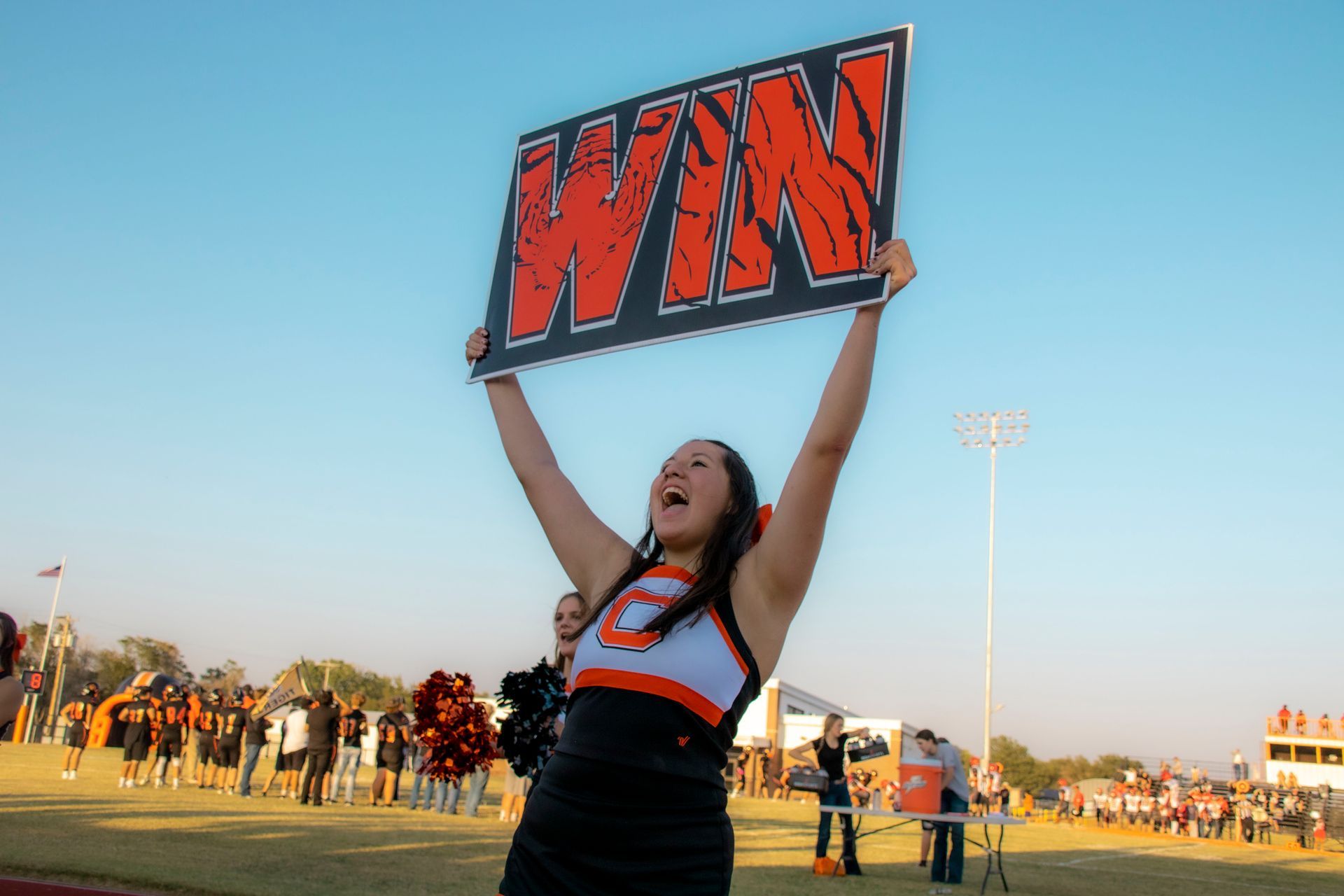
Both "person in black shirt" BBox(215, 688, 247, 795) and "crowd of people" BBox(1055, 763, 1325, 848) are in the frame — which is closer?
"person in black shirt" BBox(215, 688, 247, 795)

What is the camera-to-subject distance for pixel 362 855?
8859 millimetres

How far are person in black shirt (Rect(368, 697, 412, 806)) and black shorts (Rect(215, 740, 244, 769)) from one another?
7.00 feet

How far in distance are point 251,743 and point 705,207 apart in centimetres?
1474

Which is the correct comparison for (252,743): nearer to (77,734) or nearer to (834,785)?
(77,734)

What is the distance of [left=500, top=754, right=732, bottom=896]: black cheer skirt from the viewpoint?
5.79 feet

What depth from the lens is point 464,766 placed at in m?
5.62

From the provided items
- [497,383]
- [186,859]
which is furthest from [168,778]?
[497,383]

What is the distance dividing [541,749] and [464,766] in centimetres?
116

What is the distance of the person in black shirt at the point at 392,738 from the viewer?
15.9 m

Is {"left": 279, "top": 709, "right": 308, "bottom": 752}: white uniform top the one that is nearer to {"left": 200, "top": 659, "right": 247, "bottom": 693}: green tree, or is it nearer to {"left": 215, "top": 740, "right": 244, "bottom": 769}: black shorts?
{"left": 215, "top": 740, "right": 244, "bottom": 769}: black shorts

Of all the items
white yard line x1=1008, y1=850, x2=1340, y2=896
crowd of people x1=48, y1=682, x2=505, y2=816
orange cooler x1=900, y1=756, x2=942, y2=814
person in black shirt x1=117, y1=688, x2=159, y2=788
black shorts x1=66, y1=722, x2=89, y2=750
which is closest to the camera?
orange cooler x1=900, y1=756, x2=942, y2=814

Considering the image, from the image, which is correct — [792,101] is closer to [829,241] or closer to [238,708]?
[829,241]

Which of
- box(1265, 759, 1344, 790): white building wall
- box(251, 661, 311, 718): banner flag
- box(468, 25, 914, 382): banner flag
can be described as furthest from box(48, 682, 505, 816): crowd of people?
box(1265, 759, 1344, 790): white building wall

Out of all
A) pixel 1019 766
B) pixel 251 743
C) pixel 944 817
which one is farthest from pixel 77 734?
pixel 1019 766
